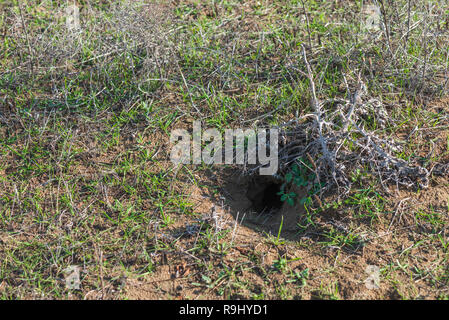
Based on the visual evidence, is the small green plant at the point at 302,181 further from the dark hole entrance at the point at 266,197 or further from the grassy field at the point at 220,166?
the dark hole entrance at the point at 266,197

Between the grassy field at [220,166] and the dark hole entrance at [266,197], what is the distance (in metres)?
0.02

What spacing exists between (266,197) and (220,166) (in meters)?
0.46

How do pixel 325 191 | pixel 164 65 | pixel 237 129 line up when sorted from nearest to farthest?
pixel 325 191 → pixel 237 129 → pixel 164 65

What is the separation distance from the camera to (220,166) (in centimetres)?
341

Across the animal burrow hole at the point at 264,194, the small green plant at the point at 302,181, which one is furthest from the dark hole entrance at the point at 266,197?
the small green plant at the point at 302,181

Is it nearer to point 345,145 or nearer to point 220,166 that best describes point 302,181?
point 345,145

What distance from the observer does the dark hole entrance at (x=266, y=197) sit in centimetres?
356

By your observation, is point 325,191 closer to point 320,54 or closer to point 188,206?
point 188,206

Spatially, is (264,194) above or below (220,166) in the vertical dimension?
below

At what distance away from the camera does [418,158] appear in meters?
3.23

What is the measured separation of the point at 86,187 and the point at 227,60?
1.38 m

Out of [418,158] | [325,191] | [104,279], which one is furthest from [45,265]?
[418,158]

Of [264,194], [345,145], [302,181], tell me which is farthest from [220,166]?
[345,145]

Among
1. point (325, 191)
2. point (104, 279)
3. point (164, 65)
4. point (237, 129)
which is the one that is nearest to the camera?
point (104, 279)
